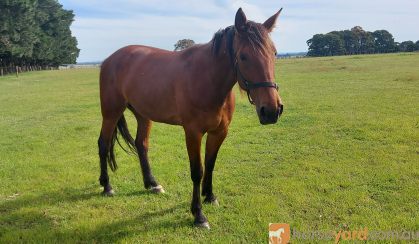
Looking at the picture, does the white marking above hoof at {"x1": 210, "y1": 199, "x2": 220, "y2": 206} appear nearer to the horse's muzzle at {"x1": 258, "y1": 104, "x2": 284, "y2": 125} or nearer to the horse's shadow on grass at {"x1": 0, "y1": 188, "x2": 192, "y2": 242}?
the horse's shadow on grass at {"x1": 0, "y1": 188, "x2": 192, "y2": 242}

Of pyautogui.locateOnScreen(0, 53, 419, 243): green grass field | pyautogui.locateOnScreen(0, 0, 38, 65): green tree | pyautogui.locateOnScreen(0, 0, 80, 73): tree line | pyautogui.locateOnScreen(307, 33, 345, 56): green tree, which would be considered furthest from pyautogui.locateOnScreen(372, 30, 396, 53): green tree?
pyautogui.locateOnScreen(0, 53, 419, 243): green grass field

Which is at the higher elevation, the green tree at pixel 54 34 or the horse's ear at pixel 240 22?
the green tree at pixel 54 34

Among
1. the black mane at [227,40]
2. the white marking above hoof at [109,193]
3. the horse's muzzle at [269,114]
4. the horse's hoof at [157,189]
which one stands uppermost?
the black mane at [227,40]

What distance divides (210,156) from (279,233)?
122 centimetres

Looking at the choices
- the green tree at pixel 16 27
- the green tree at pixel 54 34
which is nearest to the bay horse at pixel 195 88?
the green tree at pixel 16 27

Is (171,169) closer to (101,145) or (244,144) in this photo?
(101,145)

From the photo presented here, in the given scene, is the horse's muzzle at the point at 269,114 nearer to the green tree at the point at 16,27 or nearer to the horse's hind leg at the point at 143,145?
the horse's hind leg at the point at 143,145

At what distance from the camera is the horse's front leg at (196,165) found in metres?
3.76

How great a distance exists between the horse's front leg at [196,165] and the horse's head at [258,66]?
34.7 inches

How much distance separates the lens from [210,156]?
421 centimetres

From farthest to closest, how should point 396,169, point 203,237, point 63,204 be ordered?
1. point 396,169
2. point 63,204
3. point 203,237

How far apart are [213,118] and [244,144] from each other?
146 inches

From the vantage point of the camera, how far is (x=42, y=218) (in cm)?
419

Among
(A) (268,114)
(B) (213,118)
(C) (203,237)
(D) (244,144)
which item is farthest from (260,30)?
(D) (244,144)
